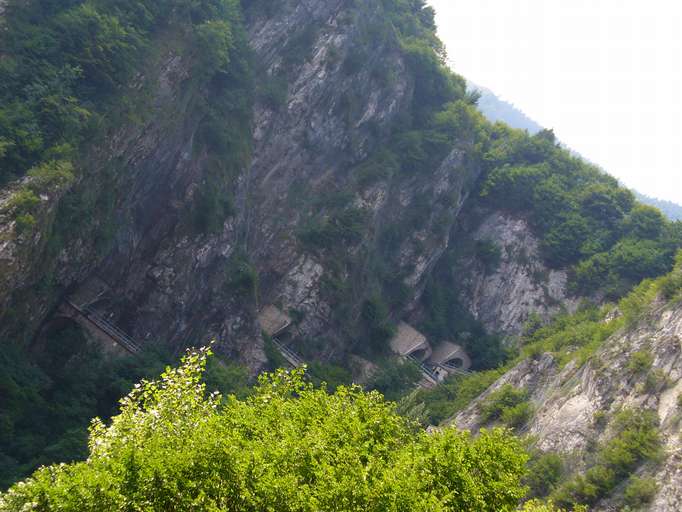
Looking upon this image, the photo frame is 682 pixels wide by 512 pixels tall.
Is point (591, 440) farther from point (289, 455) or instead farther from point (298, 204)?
point (298, 204)

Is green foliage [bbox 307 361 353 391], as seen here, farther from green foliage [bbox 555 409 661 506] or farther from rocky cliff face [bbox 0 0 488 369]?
green foliage [bbox 555 409 661 506]

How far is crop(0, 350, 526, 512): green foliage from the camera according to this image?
14000 mm

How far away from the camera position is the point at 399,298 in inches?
2650

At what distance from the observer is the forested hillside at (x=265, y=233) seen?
848 inches

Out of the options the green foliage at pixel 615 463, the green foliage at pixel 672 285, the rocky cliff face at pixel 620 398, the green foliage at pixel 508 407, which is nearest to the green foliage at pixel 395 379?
the green foliage at pixel 508 407

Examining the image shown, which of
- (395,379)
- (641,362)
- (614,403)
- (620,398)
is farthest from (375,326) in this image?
(641,362)

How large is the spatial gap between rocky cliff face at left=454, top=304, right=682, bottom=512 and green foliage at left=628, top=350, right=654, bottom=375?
0.09 m

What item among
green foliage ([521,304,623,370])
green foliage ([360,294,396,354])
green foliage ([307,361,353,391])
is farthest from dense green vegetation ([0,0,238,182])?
green foliage ([521,304,623,370])

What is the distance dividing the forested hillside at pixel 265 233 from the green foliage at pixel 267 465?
12 cm

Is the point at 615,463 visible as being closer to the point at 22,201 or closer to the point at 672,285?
the point at 672,285

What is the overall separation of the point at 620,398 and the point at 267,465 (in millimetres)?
28999

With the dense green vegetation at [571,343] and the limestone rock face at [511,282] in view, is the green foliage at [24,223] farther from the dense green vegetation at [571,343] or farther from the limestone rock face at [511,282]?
Answer: the limestone rock face at [511,282]

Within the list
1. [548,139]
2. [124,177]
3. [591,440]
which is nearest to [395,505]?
[591,440]

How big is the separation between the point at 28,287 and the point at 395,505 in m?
26.2
